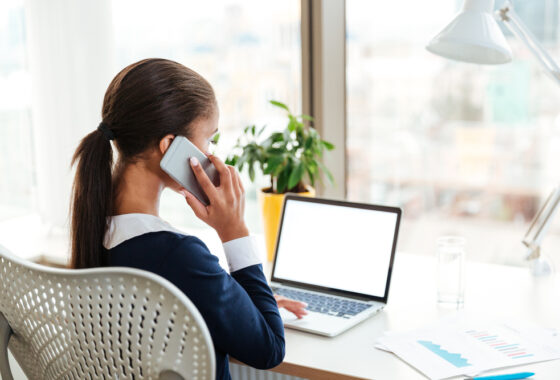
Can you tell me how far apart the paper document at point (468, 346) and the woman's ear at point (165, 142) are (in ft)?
1.57

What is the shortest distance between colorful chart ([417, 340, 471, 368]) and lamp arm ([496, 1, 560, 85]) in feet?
2.14

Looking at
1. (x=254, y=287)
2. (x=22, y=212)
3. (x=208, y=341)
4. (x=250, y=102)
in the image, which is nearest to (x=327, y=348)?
(x=254, y=287)

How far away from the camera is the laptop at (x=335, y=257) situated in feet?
4.39

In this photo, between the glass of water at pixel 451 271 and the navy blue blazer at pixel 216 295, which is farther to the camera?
the glass of water at pixel 451 271

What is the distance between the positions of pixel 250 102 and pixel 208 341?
153 cm

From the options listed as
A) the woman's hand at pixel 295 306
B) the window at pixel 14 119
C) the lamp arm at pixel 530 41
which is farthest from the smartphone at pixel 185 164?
the window at pixel 14 119

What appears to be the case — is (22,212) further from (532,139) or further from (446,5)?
(532,139)

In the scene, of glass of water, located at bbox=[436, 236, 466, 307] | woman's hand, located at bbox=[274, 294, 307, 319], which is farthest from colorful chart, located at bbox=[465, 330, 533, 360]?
woman's hand, located at bbox=[274, 294, 307, 319]

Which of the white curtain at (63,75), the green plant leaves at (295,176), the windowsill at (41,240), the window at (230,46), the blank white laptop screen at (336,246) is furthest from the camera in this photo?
the window at (230,46)

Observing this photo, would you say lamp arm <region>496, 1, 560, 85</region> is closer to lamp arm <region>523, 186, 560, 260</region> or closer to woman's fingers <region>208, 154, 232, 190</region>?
lamp arm <region>523, 186, 560, 260</region>

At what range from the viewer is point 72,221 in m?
1.10

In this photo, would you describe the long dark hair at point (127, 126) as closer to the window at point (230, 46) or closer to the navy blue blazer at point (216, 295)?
the navy blue blazer at point (216, 295)

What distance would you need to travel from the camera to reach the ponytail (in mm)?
1049

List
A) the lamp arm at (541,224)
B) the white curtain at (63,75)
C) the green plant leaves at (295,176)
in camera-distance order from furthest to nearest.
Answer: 1. the white curtain at (63,75)
2. the green plant leaves at (295,176)
3. the lamp arm at (541,224)
